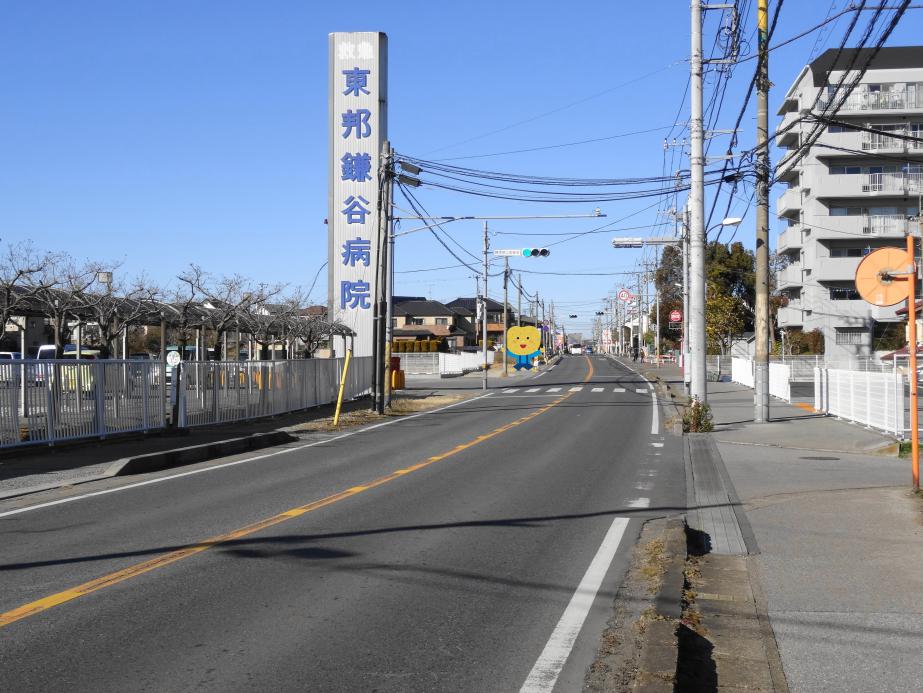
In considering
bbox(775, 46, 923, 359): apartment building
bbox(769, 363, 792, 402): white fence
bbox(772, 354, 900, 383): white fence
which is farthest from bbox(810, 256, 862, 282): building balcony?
bbox(769, 363, 792, 402): white fence

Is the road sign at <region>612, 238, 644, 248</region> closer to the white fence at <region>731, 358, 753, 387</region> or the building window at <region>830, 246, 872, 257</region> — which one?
the white fence at <region>731, 358, 753, 387</region>

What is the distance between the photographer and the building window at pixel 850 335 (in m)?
57.8

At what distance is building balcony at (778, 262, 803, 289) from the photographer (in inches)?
2472

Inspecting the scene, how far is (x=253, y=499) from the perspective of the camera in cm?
1180

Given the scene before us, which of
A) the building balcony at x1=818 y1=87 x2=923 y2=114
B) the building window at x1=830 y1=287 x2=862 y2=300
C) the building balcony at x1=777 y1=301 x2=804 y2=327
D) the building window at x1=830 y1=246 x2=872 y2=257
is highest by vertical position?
the building balcony at x1=818 y1=87 x2=923 y2=114

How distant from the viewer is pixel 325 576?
7.51 metres

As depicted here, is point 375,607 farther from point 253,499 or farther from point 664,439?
point 664,439

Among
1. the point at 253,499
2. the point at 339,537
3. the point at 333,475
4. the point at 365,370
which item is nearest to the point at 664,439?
the point at 333,475

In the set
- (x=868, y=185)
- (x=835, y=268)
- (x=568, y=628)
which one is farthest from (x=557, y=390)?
(x=568, y=628)

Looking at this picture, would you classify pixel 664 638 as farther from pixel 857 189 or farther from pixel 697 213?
pixel 857 189

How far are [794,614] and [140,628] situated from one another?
172 inches

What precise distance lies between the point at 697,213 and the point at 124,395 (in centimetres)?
1427

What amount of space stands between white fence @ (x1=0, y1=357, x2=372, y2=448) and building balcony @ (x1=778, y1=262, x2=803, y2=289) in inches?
1704

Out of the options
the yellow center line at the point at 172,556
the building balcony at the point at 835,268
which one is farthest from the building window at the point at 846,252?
the yellow center line at the point at 172,556
